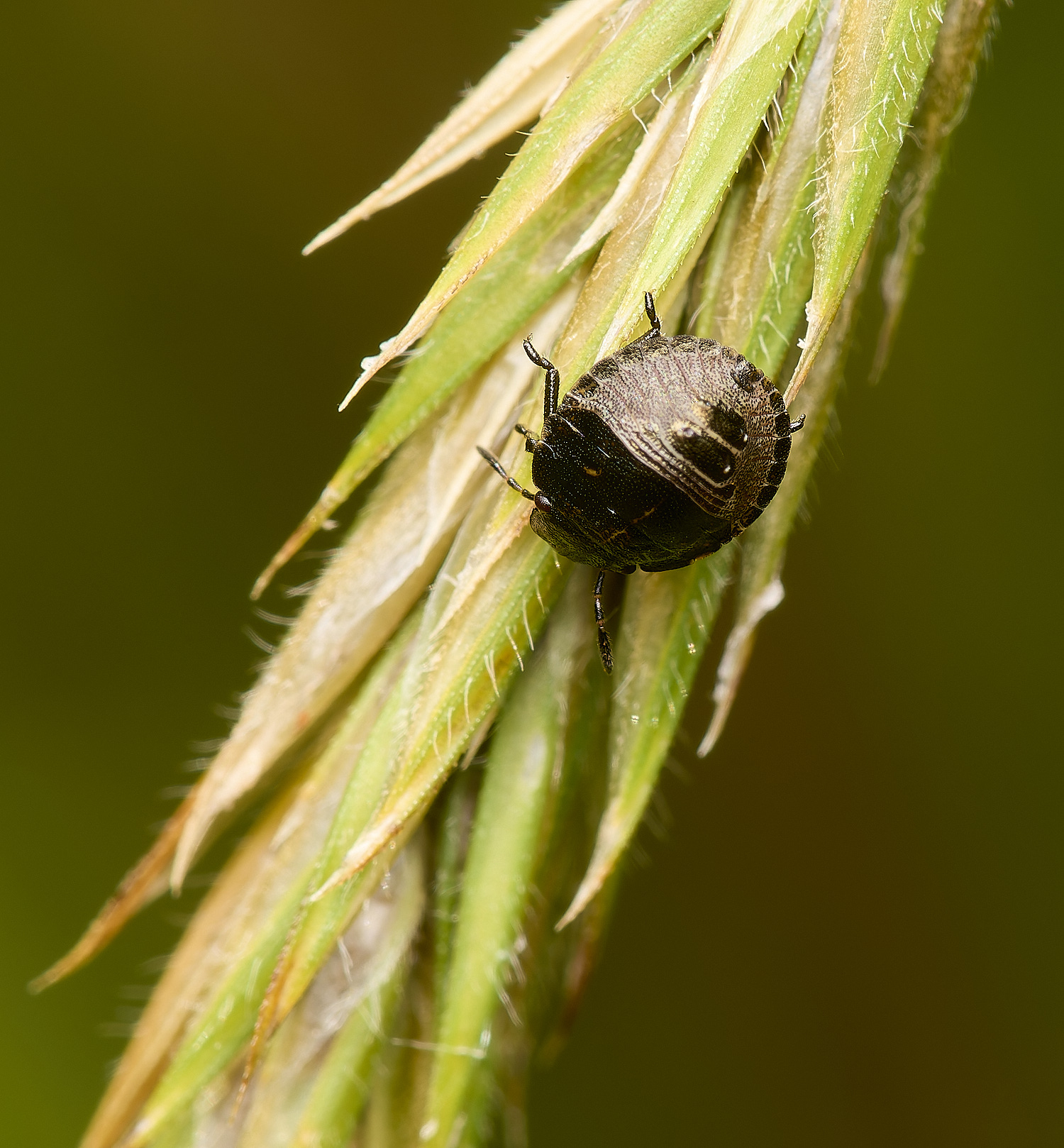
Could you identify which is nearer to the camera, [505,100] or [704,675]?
[505,100]

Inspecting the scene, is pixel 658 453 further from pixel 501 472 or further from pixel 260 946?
pixel 260 946

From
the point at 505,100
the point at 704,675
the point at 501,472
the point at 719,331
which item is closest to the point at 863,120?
the point at 719,331

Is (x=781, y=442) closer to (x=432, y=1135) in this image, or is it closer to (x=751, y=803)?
(x=432, y=1135)

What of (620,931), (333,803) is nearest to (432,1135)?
(333,803)

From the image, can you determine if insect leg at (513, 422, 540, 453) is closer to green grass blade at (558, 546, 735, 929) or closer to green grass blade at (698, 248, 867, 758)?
green grass blade at (558, 546, 735, 929)

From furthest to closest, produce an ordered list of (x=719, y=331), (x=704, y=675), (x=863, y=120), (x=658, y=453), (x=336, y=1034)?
(x=704, y=675) < (x=658, y=453) < (x=336, y=1034) < (x=719, y=331) < (x=863, y=120)

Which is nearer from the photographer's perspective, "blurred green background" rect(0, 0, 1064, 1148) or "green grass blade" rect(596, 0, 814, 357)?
"green grass blade" rect(596, 0, 814, 357)

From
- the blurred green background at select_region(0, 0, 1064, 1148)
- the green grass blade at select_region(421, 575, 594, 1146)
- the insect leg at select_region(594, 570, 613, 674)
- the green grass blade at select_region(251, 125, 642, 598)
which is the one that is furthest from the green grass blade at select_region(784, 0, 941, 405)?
the blurred green background at select_region(0, 0, 1064, 1148)
